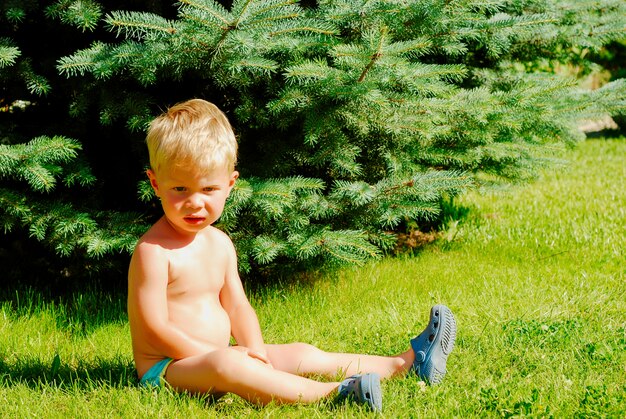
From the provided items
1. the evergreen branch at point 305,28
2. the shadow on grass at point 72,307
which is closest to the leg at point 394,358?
the shadow on grass at point 72,307

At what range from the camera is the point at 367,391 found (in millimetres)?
2689

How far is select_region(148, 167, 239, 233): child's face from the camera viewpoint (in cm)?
281

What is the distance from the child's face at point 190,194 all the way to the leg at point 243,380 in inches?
20.0

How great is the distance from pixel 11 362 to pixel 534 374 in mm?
2266

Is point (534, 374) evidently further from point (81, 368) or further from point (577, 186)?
point (577, 186)

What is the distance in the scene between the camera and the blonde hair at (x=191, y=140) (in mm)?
2785

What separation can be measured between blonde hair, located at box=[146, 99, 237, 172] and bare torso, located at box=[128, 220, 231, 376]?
31cm

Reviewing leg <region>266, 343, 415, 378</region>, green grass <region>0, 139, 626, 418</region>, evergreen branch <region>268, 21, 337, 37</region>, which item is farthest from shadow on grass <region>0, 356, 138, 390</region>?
evergreen branch <region>268, 21, 337, 37</region>

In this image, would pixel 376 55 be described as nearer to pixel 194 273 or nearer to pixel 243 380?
pixel 194 273

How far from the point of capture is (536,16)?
3.97 metres

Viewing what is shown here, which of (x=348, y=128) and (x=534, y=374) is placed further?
(x=348, y=128)

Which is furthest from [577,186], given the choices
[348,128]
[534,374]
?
[534,374]

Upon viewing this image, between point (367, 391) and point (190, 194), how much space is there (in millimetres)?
975

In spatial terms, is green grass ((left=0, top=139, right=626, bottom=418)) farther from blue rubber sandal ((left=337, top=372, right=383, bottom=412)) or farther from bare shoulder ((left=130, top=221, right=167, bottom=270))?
bare shoulder ((left=130, top=221, right=167, bottom=270))
